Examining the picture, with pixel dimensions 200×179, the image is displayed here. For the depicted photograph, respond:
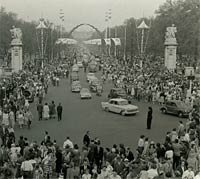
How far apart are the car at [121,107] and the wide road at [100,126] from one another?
0.40 metres

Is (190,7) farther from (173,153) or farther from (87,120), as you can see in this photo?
(173,153)

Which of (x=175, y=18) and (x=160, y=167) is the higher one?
(x=175, y=18)

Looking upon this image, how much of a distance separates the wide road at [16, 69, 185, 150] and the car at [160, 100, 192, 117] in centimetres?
42

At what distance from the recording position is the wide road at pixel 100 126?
24891 millimetres

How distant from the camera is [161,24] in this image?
258ft

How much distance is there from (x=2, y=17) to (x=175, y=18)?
2717 cm

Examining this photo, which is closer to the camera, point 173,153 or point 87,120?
point 173,153

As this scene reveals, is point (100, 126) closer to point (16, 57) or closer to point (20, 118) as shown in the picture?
point (20, 118)

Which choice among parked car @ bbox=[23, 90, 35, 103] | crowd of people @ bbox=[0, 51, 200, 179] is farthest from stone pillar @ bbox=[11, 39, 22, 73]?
crowd of people @ bbox=[0, 51, 200, 179]

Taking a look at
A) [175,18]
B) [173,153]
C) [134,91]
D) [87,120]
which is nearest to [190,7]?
[175,18]

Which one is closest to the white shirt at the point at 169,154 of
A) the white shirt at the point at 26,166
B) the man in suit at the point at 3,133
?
the white shirt at the point at 26,166

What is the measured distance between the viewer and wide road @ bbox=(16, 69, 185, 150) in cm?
2489

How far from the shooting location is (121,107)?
32.2 m

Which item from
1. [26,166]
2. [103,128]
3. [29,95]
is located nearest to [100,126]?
[103,128]
